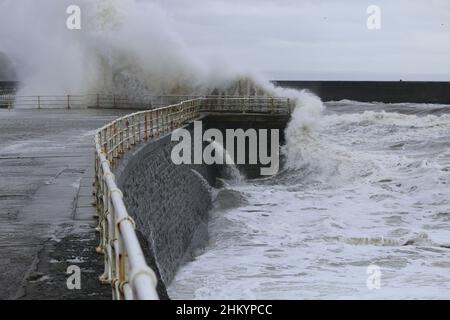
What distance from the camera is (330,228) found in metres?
14.0

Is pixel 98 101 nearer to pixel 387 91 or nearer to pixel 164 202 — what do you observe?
pixel 164 202

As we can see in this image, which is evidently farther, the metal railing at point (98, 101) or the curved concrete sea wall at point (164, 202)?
Result: the metal railing at point (98, 101)

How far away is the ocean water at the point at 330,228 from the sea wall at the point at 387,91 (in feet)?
90.5

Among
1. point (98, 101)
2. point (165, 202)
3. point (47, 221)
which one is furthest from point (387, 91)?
point (47, 221)

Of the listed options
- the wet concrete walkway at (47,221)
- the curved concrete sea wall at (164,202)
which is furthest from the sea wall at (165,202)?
the wet concrete walkway at (47,221)

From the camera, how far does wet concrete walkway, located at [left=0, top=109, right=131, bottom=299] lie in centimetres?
495

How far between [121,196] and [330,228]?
10523 mm

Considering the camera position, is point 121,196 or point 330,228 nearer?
point 121,196

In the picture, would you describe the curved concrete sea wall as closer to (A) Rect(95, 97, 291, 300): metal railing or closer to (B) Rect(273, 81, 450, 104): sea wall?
(A) Rect(95, 97, 291, 300): metal railing

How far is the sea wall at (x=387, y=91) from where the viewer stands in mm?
54062

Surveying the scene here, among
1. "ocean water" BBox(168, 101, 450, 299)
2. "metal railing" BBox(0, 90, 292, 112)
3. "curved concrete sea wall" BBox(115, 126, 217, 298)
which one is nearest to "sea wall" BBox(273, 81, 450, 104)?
"metal railing" BBox(0, 90, 292, 112)

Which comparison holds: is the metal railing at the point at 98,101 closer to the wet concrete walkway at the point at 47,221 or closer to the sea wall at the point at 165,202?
the sea wall at the point at 165,202

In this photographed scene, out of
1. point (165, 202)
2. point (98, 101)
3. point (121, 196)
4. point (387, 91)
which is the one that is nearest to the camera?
point (121, 196)

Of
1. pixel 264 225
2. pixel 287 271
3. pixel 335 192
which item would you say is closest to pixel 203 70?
pixel 335 192
